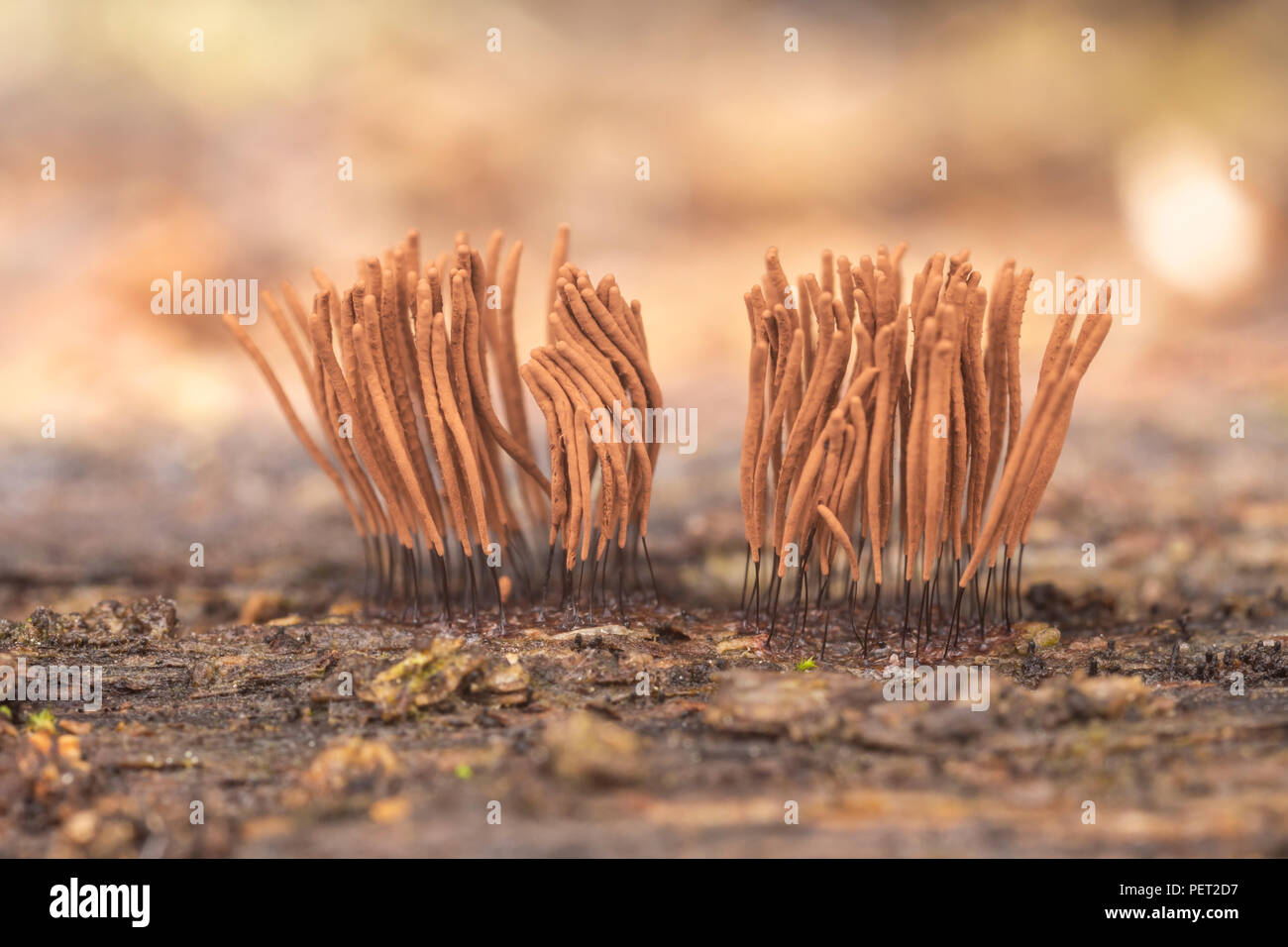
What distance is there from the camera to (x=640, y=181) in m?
13.9

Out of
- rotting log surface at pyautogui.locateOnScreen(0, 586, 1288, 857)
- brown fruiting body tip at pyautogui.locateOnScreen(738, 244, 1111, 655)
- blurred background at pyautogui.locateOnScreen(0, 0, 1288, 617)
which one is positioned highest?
blurred background at pyautogui.locateOnScreen(0, 0, 1288, 617)

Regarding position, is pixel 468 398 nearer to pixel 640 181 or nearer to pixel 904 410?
pixel 904 410

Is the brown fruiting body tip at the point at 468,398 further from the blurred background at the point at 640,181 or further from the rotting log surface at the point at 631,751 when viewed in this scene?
the blurred background at the point at 640,181

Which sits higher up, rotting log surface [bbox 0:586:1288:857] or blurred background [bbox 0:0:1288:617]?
blurred background [bbox 0:0:1288:617]

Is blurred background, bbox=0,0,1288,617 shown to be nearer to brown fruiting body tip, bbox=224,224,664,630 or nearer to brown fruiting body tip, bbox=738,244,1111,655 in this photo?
brown fruiting body tip, bbox=224,224,664,630

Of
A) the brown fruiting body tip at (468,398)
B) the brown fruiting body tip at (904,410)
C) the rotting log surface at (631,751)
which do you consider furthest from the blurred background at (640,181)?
the rotting log surface at (631,751)

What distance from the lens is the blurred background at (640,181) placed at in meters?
9.61

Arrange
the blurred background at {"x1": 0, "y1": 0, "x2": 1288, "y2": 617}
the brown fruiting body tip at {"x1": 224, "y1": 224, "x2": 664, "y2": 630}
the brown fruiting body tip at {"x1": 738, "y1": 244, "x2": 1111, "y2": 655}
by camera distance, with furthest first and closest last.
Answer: the blurred background at {"x1": 0, "y1": 0, "x2": 1288, "y2": 617} < the brown fruiting body tip at {"x1": 224, "y1": 224, "x2": 664, "y2": 630} < the brown fruiting body tip at {"x1": 738, "y1": 244, "x2": 1111, "y2": 655}

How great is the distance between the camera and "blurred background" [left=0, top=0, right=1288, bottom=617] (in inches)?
378

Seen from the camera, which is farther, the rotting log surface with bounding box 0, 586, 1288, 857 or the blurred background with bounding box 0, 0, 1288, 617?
the blurred background with bounding box 0, 0, 1288, 617

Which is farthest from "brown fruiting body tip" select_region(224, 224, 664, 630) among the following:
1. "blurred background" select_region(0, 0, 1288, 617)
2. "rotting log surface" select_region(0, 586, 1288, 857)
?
A: "blurred background" select_region(0, 0, 1288, 617)

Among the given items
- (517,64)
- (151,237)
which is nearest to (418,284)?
(151,237)

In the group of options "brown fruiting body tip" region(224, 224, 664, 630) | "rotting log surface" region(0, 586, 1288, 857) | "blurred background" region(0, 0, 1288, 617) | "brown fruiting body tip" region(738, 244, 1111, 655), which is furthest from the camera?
"blurred background" region(0, 0, 1288, 617)

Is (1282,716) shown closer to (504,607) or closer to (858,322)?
(858,322)
